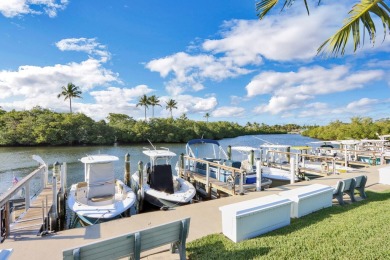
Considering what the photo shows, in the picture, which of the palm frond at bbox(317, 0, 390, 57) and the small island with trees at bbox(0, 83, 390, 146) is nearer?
the palm frond at bbox(317, 0, 390, 57)

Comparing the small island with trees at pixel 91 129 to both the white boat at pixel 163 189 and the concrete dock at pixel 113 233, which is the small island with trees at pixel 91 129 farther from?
the concrete dock at pixel 113 233

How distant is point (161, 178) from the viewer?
34.7 ft

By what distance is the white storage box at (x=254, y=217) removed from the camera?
4617 mm

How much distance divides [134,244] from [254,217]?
2529 mm

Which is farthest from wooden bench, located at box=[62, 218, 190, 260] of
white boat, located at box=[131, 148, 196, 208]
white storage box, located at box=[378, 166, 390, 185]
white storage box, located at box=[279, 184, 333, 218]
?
white storage box, located at box=[378, 166, 390, 185]

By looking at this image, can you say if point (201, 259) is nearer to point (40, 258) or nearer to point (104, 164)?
point (40, 258)

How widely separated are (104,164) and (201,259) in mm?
7360

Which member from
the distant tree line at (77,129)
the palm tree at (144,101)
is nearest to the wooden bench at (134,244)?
the distant tree line at (77,129)

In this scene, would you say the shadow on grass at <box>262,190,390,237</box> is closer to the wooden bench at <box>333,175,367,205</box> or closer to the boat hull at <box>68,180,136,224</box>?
the wooden bench at <box>333,175,367,205</box>

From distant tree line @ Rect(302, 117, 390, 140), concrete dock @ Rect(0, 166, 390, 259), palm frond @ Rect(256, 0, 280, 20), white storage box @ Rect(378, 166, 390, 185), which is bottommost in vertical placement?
concrete dock @ Rect(0, 166, 390, 259)

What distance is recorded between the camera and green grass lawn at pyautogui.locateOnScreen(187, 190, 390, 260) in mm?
3820

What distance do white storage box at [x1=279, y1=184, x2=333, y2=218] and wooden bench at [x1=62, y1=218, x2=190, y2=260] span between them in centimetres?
332

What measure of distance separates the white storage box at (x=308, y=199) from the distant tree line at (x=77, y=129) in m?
34.2

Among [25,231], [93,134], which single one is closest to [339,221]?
[25,231]
